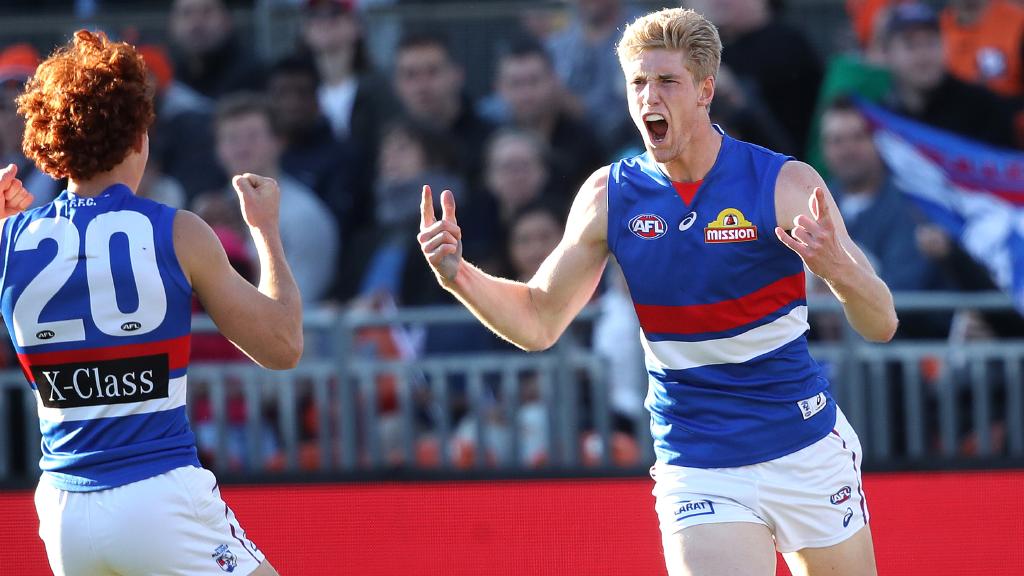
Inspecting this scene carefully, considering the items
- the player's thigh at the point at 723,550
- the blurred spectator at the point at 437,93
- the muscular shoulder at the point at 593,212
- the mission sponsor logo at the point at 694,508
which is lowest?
the player's thigh at the point at 723,550

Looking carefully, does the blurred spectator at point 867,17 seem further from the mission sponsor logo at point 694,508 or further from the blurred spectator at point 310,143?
the mission sponsor logo at point 694,508

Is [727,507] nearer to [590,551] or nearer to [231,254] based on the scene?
[590,551]

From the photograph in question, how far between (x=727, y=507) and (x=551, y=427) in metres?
3.50

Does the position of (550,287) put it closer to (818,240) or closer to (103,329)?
(818,240)

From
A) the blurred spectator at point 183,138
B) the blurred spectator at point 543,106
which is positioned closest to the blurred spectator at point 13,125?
the blurred spectator at point 183,138

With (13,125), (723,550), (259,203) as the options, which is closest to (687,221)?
(723,550)

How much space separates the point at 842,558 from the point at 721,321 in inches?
31.4

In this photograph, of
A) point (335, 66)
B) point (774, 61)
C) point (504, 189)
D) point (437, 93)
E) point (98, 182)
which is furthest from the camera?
point (335, 66)

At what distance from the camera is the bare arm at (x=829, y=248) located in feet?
13.1

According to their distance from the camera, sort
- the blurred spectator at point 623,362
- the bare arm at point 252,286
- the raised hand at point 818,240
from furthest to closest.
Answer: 1. the blurred spectator at point 623,362
2. the raised hand at point 818,240
3. the bare arm at point 252,286

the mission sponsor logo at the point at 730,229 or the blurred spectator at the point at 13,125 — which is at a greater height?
the blurred spectator at the point at 13,125

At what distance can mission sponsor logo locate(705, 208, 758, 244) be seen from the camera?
14.0ft

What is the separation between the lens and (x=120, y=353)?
3.78 m

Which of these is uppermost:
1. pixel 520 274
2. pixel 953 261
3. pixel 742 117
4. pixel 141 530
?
pixel 742 117
